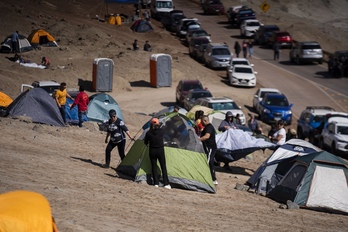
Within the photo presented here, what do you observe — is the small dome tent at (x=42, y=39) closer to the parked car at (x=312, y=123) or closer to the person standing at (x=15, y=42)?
the person standing at (x=15, y=42)

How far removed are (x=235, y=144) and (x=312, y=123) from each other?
42.3 feet

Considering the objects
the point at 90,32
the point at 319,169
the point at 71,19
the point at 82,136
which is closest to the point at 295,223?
the point at 319,169

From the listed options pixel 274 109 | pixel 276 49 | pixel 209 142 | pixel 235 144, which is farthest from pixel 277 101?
pixel 209 142

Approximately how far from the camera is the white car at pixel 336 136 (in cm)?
2922

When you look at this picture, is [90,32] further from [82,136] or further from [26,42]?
[82,136]

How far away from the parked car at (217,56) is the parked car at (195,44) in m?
2.38

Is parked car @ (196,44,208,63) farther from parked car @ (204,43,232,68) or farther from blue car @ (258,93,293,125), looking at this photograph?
blue car @ (258,93,293,125)

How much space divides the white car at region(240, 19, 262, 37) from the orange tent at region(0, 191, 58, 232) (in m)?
52.8

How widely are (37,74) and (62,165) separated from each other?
2313cm

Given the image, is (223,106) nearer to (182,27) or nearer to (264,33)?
(264,33)

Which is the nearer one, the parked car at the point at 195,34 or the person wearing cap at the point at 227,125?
the person wearing cap at the point at 227,125

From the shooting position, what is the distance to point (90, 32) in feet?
174

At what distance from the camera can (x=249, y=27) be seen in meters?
62.8

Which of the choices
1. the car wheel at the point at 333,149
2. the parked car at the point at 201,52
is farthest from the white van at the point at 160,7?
the car wheel at the point at 333,149
